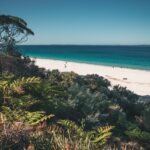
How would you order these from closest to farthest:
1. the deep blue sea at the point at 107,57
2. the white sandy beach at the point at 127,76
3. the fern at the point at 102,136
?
Answer: the fern at the point at 102,136
the white sandy beach at the point at 127,76
the deep blue sea at the point at 107,57

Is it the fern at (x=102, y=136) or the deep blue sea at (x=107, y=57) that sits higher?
the fern at (x=102, y=136)

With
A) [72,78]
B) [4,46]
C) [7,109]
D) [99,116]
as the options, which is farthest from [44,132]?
[4,46]

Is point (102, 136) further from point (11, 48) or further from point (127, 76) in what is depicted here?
point (127, 76)

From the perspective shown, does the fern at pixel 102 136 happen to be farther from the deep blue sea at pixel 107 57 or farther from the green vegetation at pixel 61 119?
the deep blue sea at pixel 107 57

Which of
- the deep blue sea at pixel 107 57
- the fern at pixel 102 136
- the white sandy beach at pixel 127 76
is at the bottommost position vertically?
the deep blue sea at pixel 107 57

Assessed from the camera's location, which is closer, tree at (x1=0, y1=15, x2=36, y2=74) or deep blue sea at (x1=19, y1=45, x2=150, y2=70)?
tree at (x1=0, y1=15, x2=36, y2=74)

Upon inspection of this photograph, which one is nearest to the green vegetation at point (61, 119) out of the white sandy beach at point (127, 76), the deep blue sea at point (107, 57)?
the white sandy beach at point (127, 76)

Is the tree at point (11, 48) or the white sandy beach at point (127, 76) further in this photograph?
the white sandy beach at point (127, 76)

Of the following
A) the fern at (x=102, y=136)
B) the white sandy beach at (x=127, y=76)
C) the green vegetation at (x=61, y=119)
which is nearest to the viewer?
the green vegetation at (x=61, y=119)

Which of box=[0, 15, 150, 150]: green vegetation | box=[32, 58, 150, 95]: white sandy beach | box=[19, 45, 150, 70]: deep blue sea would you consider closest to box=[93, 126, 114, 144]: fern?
box=[0, 15, 150, 150]: green vegetation

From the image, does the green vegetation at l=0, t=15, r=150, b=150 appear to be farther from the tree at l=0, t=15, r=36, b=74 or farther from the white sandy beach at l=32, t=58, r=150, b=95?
the white sandy beach at l=32, t=58, r=150, b=95

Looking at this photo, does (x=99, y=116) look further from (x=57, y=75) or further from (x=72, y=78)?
(x=57, y=75)

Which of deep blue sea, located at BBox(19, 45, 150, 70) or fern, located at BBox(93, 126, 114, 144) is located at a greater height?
fern, located at BBox(93, 126, 114, 144)

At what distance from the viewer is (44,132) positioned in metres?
5.50
